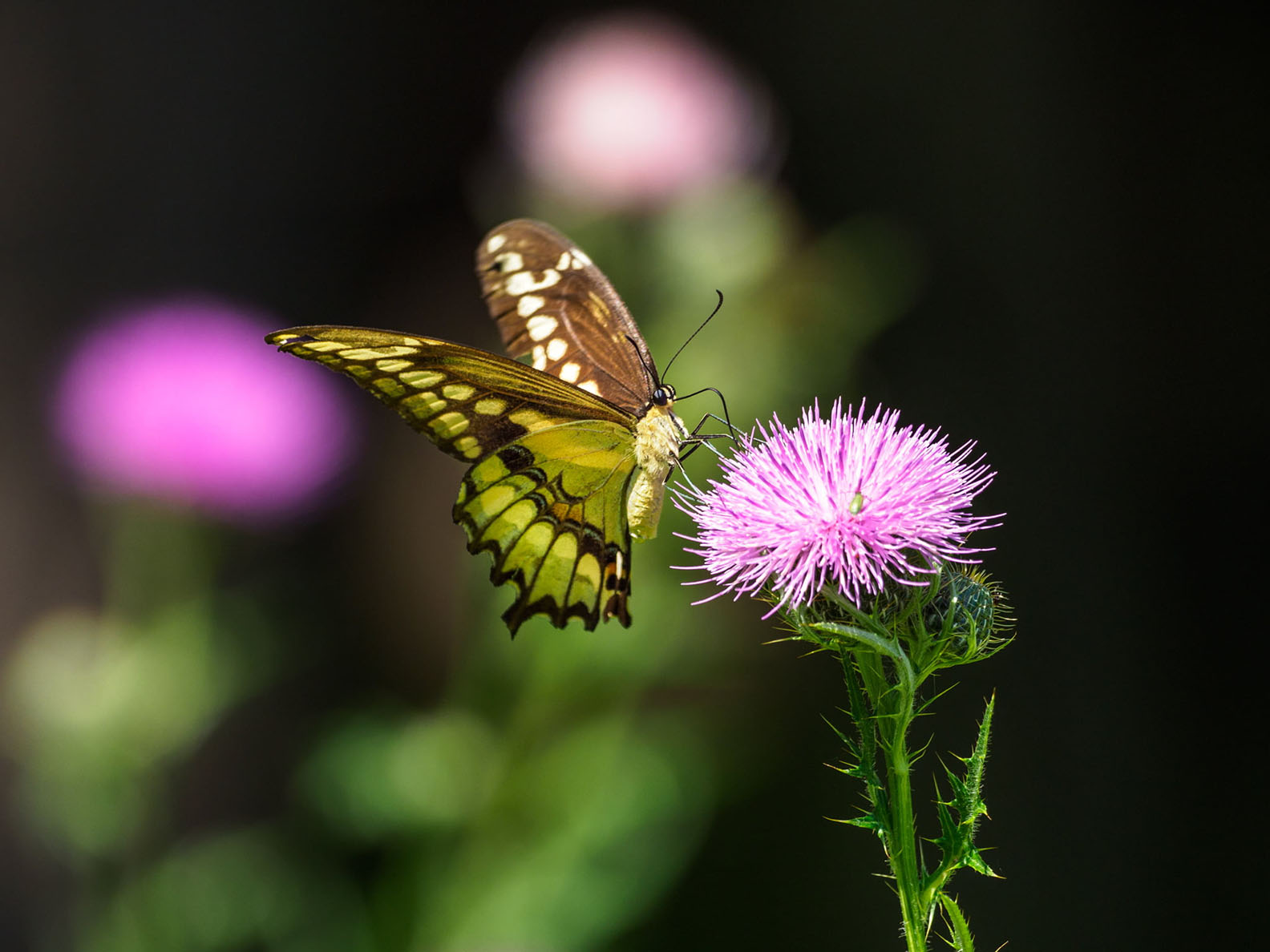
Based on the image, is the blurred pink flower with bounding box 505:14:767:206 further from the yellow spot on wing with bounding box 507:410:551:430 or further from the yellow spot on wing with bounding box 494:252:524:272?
the yellow spot on wing with bounding box 507:410:551:430

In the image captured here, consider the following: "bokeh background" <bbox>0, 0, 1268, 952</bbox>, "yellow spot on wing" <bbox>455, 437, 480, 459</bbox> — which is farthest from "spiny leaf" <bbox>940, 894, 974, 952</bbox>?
"bokeh background" <bbox>0, 0, 1268, 952</bbox>

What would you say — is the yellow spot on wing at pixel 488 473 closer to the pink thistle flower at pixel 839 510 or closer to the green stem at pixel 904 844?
the pink thistle flower at pixel 839 510

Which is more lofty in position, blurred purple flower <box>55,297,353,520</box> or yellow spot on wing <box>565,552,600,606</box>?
blurred purple flower <box>55,297,353,520</box>

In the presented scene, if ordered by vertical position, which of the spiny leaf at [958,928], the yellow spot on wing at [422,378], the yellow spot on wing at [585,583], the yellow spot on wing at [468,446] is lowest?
the spiny leaf at [958,928]

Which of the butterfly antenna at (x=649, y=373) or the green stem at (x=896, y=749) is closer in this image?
the green stem at (x=896, y=749)

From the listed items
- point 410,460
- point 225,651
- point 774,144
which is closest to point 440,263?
point 410,460

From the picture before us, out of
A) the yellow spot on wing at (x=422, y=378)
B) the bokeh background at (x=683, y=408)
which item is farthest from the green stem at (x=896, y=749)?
the bokeh background at (x=683, y=408)

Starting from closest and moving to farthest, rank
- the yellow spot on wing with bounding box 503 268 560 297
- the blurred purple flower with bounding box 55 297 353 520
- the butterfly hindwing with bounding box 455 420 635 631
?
the butterfly hindwing with bounding box 455 420 635 631 < the yellow spot on wing with bounding box 503 268 560 297 < the blurred purple flower with bounding box 55 297 353 520
